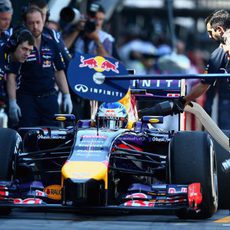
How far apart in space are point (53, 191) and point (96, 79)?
1227mm

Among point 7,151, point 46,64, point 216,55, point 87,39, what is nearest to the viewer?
point 7,151

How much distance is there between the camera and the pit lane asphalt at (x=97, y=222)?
9.84 metres

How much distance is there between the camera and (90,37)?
16953 mm

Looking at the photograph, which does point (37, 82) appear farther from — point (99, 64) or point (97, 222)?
point (97, 222)

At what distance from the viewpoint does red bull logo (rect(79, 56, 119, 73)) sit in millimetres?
11430

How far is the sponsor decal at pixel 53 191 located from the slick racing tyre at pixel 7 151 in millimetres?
Result: 358

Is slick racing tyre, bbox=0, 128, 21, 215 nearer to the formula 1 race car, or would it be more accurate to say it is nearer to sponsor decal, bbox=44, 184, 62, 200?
the formula 1 race car

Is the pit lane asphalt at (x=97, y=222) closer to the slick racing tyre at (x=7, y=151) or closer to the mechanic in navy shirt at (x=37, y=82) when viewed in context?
the slick racing tyre at (x=7, y=151)

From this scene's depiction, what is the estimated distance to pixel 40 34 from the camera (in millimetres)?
14266

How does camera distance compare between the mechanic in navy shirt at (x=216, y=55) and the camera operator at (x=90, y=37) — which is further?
the camera operator at (x=90, y=37)

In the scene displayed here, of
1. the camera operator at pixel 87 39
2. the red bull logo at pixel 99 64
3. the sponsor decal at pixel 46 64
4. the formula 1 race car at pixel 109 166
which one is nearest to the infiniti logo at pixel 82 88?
the formula 1 race car at pixel 109 166

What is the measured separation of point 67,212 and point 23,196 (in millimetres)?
776

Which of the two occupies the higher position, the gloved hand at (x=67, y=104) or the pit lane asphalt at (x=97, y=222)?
the gloved hand at (x=67, y=104)

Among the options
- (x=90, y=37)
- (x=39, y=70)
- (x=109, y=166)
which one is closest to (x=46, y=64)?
(x=39, y=70)
